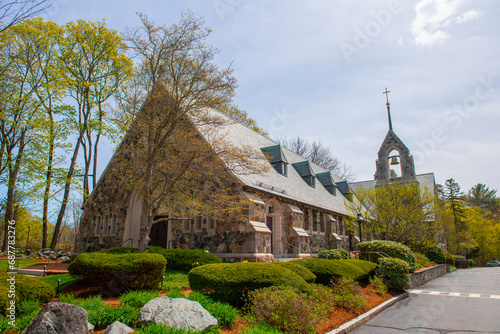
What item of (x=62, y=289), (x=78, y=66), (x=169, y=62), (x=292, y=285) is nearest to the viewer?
(x=292, y=285)

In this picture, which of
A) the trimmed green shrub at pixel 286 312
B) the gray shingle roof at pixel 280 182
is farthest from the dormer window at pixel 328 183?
the trimmed green shrub at pixel 286 312

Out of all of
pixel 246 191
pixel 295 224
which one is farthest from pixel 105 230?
pixel 295 224

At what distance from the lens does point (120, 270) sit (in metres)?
7.81

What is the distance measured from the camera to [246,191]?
14.4 meters

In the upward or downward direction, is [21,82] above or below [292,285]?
above

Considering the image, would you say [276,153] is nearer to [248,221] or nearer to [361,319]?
[248,221]

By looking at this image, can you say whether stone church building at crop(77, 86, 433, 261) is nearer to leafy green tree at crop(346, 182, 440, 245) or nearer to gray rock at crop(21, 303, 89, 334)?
leafy green tree at crop(346, 182, 440, 245)

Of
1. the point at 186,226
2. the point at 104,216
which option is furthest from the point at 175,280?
the point at 104,216

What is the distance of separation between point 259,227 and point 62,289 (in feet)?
24.0

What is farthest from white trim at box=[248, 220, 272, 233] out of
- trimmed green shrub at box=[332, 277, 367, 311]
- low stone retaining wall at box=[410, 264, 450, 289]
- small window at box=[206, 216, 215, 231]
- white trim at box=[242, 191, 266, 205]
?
low stone retaining wall at box=[410, 264, 450, 289]

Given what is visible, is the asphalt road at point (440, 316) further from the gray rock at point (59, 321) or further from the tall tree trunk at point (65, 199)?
the tall tree trunk at point (65, 199)

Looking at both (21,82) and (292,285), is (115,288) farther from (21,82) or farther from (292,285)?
(21,82)

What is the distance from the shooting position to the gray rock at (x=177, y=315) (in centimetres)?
519

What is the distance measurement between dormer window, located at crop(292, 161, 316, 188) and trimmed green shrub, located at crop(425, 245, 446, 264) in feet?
30.8
